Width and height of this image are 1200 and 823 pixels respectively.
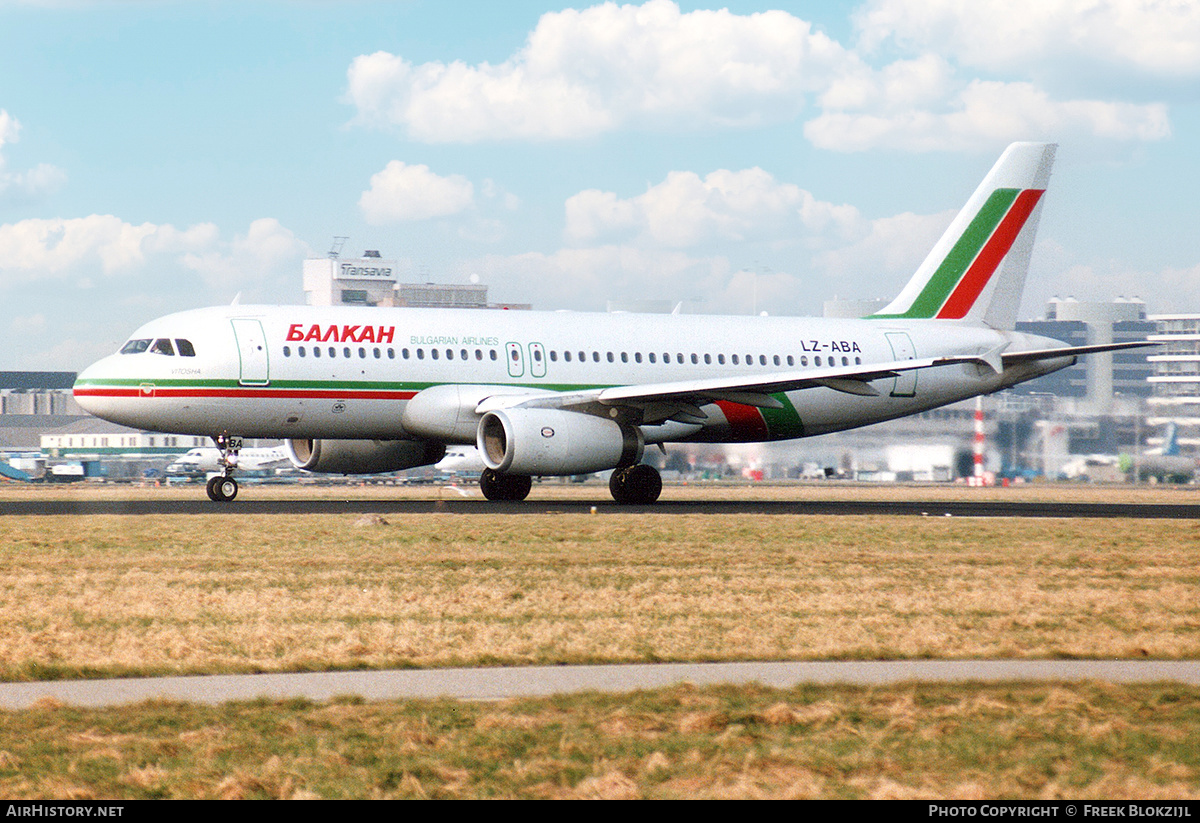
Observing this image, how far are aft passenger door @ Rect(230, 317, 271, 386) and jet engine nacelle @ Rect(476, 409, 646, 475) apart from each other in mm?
4670

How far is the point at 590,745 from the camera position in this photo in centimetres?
780

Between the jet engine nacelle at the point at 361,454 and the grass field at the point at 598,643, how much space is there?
8651mm

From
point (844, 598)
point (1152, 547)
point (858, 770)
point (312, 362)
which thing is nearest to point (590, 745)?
point (858, 770)

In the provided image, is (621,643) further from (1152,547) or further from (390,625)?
(1152,547)

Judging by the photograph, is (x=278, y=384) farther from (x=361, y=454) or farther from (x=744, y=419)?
(x=744, y=419)

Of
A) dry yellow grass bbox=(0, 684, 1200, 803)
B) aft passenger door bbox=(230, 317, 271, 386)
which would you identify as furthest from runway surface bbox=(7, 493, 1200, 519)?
dry yellow grass bbox=(0, 684, 1200, 803)

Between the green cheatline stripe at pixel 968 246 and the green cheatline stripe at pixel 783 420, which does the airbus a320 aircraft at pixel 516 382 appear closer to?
the green cheatline stripe at pixel 783 420

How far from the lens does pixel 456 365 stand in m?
30.8

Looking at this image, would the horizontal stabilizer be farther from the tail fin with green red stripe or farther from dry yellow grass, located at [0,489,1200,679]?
dry yellow grass, located at [0,489,1200,679]

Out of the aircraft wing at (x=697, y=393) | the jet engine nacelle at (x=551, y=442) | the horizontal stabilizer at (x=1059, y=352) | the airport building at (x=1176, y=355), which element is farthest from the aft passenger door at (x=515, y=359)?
the airport building at (x=1176, y=355)

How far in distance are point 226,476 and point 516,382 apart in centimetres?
676

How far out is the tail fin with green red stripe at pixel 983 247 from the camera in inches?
1490

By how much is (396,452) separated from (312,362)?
14.9 ft

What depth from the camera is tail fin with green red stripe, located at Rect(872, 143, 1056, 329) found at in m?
37.8
